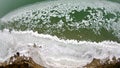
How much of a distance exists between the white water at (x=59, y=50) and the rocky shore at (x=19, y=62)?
0.04 ft

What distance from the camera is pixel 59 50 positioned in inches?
31.3

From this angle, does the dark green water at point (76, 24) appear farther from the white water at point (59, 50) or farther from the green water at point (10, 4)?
the green water at point (10, 4)

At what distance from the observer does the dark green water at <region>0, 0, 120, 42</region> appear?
820mm

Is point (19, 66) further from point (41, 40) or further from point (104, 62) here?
point (104, 62)

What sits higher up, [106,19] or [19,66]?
[106,19]

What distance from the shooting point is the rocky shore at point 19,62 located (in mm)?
794

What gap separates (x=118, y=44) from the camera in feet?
2.77

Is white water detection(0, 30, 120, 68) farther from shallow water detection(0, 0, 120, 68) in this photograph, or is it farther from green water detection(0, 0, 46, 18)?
green water detection(0, 0, 46, 18)

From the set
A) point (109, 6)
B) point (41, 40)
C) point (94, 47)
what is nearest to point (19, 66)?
point (41, 40)

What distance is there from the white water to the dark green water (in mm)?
18

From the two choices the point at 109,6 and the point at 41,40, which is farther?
the point at 109,6

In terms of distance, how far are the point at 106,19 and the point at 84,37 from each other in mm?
100

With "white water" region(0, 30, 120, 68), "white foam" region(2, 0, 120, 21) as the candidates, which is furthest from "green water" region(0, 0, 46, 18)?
"white water" region(0, 30, 120, 68)

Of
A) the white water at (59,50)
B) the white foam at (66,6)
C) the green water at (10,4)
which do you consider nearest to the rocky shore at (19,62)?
the white water at (59,50)
